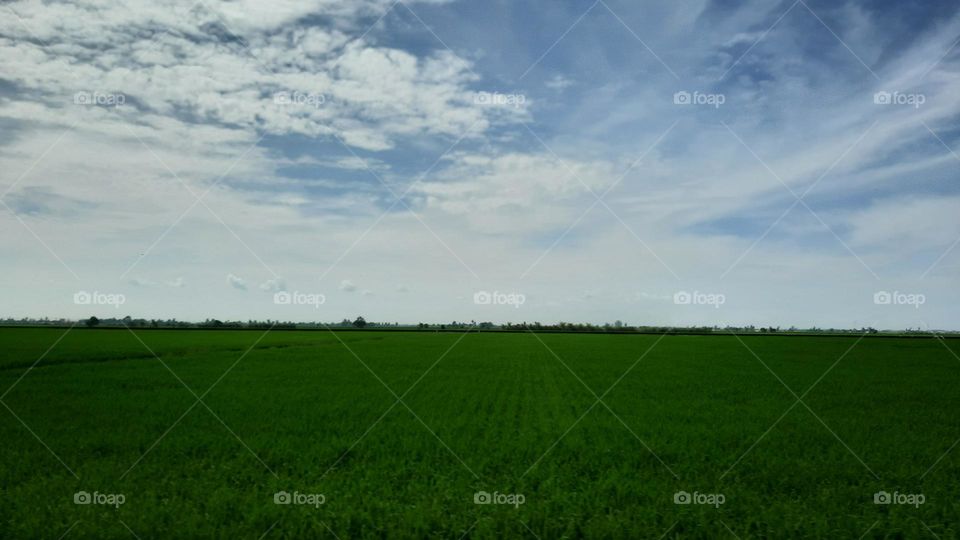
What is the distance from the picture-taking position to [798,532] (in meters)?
8.41

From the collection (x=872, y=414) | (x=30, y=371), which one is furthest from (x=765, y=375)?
(x=30, y=371)

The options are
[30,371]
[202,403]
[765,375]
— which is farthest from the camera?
[765,375]

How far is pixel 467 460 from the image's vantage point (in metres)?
11.6

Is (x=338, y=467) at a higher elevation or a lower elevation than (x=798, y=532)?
higher

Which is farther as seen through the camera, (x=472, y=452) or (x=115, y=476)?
(x=472, y=452)

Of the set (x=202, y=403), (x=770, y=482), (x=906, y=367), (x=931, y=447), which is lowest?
(x=770, y=482)

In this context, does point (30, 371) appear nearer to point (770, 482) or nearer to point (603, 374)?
point (603, 374)

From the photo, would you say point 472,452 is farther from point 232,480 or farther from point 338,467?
point 232,480

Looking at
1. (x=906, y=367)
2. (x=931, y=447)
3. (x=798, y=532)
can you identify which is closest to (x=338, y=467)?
(x=798, y=532)

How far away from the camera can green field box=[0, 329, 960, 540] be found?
850 centimetres

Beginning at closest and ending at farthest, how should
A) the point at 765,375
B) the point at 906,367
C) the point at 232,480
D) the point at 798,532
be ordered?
the point at 798,532 < the point at 232,480 < the point at 765,375 < the point at 906,367

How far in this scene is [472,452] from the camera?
12188mm

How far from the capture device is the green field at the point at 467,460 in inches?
335

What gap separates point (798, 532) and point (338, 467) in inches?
330
